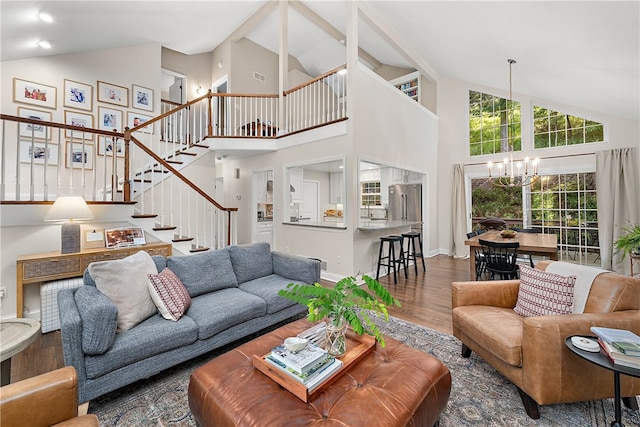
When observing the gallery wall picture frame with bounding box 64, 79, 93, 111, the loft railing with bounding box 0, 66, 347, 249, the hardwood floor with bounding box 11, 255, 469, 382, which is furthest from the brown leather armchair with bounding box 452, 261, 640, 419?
the gallery wall picture frame with bounding box 64, 79, 93, 111

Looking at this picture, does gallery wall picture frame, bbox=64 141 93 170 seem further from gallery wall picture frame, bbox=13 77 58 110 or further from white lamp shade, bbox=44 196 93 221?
white lamp shade, bbox=44 196 93 221

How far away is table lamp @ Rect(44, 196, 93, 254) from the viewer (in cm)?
274

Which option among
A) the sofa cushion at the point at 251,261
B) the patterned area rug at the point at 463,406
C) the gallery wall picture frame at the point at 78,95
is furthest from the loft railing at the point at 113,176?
the patterned area rug at the point at 463,406

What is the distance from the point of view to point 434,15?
4.22 m

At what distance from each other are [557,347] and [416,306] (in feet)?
6.48

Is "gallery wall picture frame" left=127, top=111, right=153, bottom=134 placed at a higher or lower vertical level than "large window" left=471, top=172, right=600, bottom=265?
higher

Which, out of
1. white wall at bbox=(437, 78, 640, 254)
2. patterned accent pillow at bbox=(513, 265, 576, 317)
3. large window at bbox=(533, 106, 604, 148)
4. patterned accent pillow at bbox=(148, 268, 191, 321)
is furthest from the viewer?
large window at bbox=(533, 106, 604, 148)

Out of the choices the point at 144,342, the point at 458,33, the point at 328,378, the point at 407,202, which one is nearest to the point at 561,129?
the point at 458,33

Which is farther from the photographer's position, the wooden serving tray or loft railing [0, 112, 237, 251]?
loft railing [0, 112, 237, 251]

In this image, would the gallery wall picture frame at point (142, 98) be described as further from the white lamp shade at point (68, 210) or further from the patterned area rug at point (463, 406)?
the patterned area rug at point (463, 406)

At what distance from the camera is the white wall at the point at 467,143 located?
4.97m

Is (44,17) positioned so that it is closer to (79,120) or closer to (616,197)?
(79,120)

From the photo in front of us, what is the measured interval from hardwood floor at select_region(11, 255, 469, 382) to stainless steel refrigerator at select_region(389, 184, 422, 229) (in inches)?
43.8

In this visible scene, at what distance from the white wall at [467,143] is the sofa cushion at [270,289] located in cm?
539
